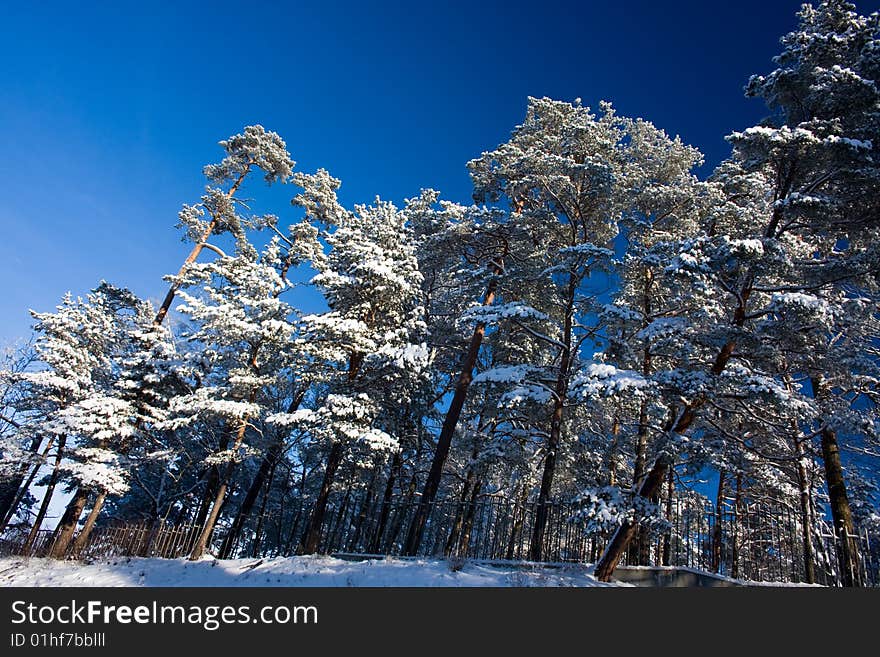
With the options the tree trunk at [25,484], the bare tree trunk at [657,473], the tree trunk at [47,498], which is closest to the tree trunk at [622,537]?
the bare tree trunk at [657,473]

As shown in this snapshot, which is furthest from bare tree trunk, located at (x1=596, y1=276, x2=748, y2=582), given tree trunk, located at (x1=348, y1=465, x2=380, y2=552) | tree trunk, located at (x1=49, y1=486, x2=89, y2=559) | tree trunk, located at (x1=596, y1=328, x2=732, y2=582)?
tree trunk, located at (x1=49, y1=486, x2=89, y2=559)

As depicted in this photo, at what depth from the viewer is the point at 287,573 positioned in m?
11.0

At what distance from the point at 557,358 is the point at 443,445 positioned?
667cm

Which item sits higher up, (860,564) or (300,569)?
(860,564)

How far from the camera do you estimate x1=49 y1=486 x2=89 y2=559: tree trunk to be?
52.3 ft

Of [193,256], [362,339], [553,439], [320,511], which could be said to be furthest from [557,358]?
[193,256]

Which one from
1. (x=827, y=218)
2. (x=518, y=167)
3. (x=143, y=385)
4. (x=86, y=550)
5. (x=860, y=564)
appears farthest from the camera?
(x=143, y=385)

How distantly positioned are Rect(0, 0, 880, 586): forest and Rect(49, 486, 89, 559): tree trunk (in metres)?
0.12

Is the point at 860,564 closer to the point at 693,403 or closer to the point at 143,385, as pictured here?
the point at 693,403

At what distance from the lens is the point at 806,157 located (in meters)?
10.9

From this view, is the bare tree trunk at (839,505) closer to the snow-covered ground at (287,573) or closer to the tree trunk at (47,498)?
the snow-covered ground at (287,573)

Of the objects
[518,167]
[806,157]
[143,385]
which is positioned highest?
[518,167]

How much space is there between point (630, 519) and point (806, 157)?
9.18 metres
